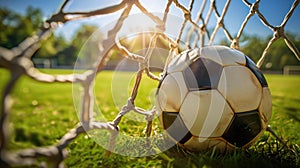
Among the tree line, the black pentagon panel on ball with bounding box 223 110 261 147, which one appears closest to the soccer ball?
the black pentagon panel on ball with bounding box 223 110 261 147

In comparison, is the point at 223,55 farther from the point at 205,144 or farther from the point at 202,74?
the point at 205,144

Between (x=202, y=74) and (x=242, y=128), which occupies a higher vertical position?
(x=202, y=74)

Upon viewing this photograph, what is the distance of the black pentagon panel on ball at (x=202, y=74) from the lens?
Result: 111 centimetres

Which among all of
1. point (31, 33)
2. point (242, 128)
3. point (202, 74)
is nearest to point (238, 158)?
point (242, 128)

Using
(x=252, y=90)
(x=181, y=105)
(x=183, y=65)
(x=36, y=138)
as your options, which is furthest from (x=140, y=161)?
(x=36, y=138)

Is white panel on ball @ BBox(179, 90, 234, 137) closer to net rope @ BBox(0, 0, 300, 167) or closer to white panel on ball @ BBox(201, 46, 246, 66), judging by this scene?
white panel on ball @ BBox(201, 46, 246, 66)

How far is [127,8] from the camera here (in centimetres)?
104

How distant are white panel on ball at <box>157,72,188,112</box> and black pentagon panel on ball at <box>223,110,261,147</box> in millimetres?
251

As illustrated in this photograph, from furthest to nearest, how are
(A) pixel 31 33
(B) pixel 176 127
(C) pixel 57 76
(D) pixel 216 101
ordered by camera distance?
(A) pixel 31 33, (B) pixel 176 127, (D) pixel 216 101, (C) pixel 57 76

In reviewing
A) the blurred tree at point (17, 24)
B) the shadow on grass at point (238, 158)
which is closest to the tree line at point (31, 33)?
the blurred tree at point (17, 24)

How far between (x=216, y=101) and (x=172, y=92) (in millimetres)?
211

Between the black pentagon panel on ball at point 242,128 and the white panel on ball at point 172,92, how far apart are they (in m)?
0.25

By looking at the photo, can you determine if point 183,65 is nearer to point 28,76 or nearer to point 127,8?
point 127,8

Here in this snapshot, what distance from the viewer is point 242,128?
1.12 m
